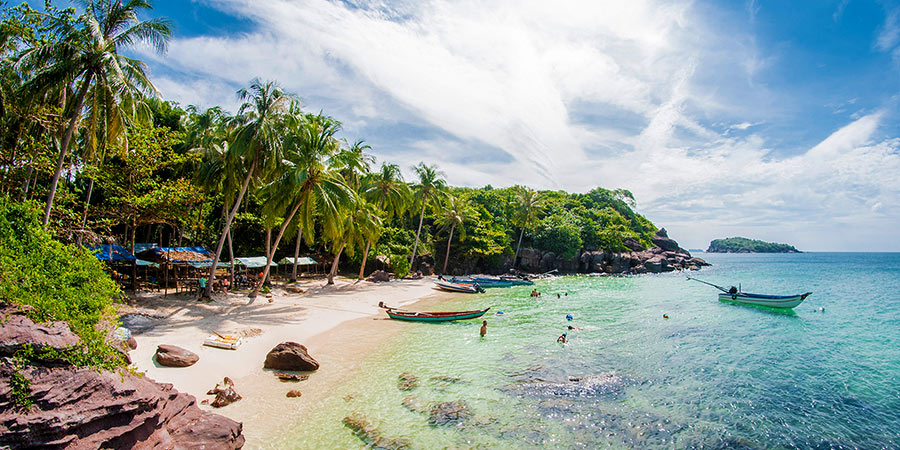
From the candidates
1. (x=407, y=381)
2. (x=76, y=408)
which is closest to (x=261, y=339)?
(x=407, y=381)

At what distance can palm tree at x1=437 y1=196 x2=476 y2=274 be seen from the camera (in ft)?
146

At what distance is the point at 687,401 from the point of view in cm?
1070

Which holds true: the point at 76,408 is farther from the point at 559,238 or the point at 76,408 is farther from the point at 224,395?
the point at 559,238

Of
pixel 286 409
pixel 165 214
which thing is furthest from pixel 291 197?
pixel 286 409

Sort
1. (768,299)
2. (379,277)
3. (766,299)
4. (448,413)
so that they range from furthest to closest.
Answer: (379,277) → (766,299) → (768,299) → (448,413)

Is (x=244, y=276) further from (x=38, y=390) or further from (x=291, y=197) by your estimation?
(x=38, y=390)

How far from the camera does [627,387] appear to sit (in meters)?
11.4

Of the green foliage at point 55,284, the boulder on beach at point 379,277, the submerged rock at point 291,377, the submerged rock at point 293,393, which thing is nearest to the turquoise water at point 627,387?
the submerged rock at point 293,393

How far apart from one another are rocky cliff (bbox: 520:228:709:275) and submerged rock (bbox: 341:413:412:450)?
150ft

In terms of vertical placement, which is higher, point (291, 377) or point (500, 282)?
point (500, 282)

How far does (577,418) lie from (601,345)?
7177 millimetres

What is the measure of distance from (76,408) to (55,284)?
2599 mm

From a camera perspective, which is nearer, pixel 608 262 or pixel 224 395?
pixel 224 395

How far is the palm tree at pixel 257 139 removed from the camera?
18281 mm
